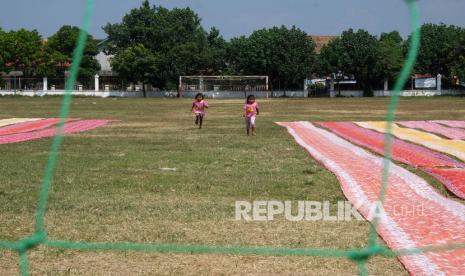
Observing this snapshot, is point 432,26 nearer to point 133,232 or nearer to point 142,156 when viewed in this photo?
point 142,156

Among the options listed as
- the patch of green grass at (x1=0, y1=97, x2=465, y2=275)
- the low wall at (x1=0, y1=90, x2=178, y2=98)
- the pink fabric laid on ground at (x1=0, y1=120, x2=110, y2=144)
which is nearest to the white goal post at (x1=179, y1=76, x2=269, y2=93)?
the low wall at (x1=0, y1=90, x2=178, y2=98)

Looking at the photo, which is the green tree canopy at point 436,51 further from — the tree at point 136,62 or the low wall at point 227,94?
the tree at point 136,62

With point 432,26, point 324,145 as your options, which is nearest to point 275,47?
point 432,26

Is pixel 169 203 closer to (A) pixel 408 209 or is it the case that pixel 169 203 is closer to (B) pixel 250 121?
(A) pixel 408 209

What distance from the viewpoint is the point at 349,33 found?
63.2 m

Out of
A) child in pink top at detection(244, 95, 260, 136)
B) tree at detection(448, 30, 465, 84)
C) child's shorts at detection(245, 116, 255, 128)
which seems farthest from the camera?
tree at detection(448, 30, 465, 84)

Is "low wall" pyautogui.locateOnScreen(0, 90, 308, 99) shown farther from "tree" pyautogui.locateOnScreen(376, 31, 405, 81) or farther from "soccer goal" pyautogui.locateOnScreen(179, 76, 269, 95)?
"tree" pyautogui.locateOnScreen(376, 31, 405, 81)

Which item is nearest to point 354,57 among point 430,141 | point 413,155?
point 430,141

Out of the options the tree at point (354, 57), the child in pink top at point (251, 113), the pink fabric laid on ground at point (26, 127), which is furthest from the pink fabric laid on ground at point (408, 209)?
the tree at point (354, 57)

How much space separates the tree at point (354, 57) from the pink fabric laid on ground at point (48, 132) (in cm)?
4259

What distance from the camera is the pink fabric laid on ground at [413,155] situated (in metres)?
8.56

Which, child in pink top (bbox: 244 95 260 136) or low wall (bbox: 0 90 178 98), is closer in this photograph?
child in pink top (bbox: 244 95 260 136)

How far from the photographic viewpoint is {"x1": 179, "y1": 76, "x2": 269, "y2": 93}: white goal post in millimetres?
58969

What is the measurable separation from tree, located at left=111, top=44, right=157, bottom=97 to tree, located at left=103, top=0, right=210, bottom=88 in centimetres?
85
